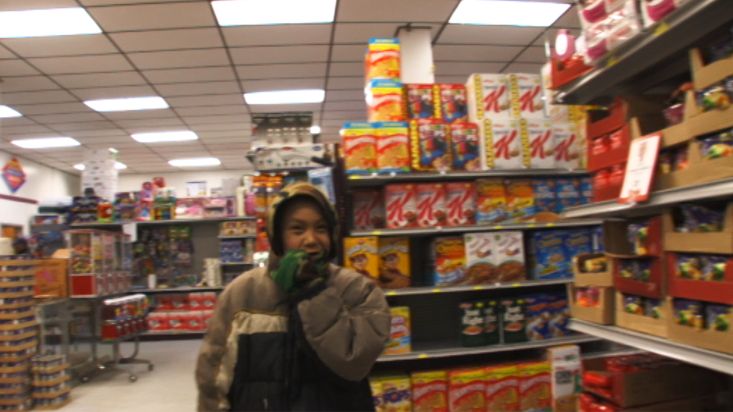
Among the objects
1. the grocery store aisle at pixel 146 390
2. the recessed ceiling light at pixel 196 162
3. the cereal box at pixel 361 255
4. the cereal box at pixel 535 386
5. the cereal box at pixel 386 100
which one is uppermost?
the recessed ceiling light at pixel 196 162

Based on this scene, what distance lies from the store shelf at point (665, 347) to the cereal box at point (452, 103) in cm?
210

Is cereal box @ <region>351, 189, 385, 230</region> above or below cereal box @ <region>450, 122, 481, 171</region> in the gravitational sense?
below

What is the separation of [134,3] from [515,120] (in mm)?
3549

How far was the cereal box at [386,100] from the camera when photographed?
359 cm

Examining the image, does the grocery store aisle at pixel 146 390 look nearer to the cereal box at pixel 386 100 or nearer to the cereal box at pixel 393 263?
the cereal box at pixel 393 263

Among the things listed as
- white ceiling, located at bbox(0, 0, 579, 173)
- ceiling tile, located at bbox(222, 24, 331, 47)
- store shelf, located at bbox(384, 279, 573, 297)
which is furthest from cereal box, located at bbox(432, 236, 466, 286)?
ceiling tile, located at bbox(222, 24, 331, 47)

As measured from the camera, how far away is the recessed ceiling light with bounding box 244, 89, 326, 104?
7164 millimetres

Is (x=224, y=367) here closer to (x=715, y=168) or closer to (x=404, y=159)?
(x=715, y=168)

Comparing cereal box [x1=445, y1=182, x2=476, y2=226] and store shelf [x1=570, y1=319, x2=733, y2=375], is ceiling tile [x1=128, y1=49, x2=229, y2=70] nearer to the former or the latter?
cereal box [x1=445, y1=182, x2=476, y2=226]

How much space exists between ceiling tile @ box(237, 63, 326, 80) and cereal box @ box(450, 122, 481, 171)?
3109mm

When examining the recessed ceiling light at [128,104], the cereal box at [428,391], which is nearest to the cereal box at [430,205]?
the cereal box at [428,391]

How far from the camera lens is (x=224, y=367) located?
143cm

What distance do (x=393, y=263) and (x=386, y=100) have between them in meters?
1.19

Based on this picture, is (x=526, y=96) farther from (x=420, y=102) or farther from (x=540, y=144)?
(x=420, y=102)
